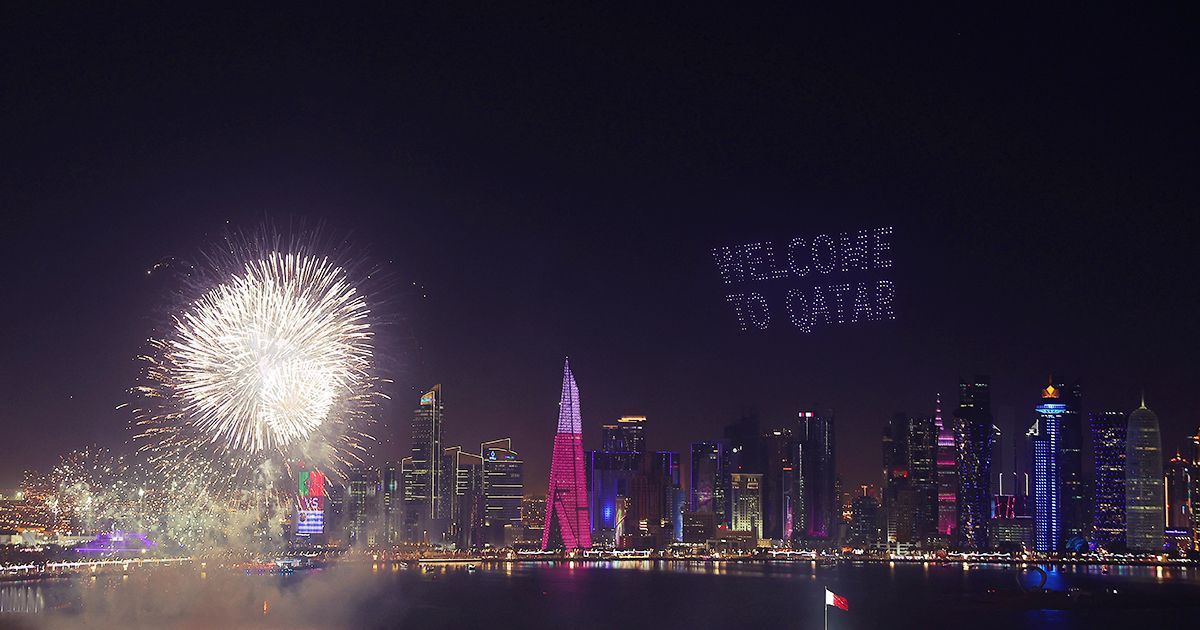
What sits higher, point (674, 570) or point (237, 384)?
point (237, 384)

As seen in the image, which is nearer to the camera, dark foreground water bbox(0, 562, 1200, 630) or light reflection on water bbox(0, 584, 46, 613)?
dark foreground water bbox(0, 562, 1200, 630)

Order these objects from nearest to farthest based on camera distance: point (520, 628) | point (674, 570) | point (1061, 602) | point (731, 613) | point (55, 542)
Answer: point (520, 628)
point (731, 613)
point (1061, 602)
point (55, 542)
point (674, 570)

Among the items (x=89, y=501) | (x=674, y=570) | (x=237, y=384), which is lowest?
(x=674, y=570)

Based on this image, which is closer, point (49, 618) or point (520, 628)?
point (49, 618)

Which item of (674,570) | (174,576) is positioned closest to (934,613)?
(174,576)

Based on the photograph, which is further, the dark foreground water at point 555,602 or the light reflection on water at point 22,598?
the light reflection on water at point 22,598

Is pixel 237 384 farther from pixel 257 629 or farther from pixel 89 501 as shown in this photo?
pixel 89 501

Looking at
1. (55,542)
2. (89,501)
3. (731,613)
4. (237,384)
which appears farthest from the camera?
(55,542)
